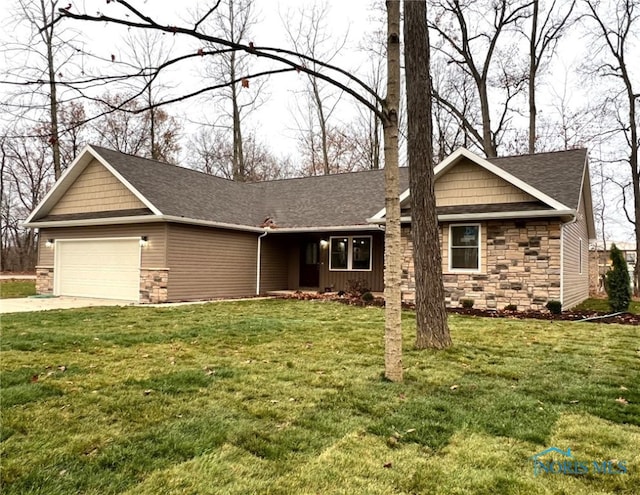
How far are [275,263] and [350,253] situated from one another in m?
2.77

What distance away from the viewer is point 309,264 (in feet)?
53.3

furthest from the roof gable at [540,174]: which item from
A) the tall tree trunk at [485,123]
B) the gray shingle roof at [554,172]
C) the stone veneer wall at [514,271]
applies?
the tall tree trunk at [485,123]

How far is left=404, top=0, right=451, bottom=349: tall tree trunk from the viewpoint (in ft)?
19.3

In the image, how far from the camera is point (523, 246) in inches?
416

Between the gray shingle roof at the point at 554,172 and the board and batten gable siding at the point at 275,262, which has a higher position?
the gray shingle roof at the point at 554,172

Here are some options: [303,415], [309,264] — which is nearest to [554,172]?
[309,264]

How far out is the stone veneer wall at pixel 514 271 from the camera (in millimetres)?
10273

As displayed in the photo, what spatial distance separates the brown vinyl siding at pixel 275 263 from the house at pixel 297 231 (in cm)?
5

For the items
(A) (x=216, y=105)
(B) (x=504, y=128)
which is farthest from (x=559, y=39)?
(A) (x=216, y=105)

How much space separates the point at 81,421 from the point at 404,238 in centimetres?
974

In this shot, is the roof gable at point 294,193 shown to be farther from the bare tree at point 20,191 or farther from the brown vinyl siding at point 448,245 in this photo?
the bare tree at point 20,191

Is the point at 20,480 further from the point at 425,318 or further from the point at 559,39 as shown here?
the point at 559,39

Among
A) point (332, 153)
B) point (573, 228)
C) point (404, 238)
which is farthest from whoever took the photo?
point (332, 153)

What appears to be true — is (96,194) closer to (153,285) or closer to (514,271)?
(153,285)
